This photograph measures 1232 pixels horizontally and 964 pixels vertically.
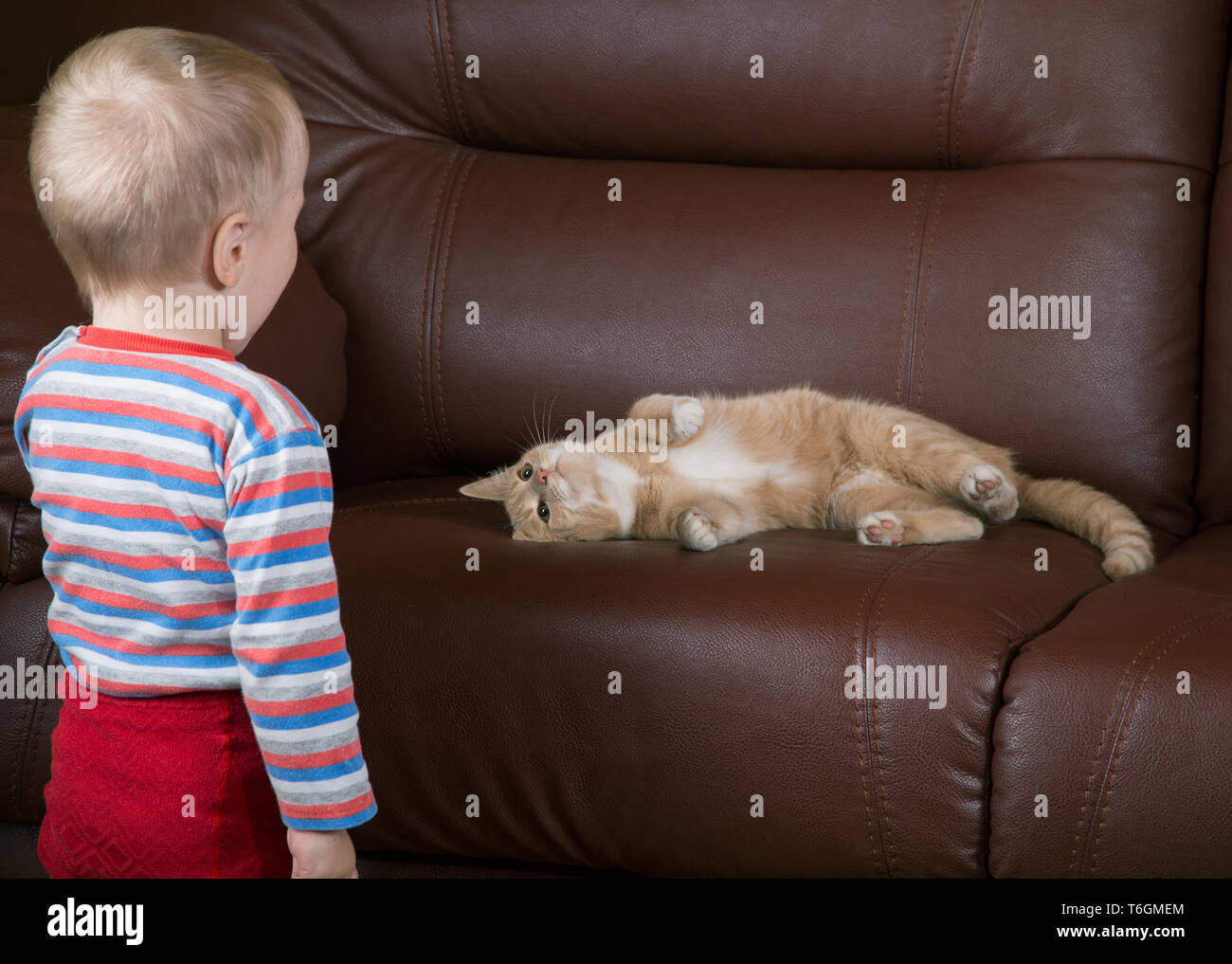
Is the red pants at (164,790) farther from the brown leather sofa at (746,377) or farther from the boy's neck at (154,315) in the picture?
the brown leather sofa at (746,377)

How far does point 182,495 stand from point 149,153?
266 mm

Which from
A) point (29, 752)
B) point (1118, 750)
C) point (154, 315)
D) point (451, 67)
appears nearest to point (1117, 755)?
point (1118, 750)

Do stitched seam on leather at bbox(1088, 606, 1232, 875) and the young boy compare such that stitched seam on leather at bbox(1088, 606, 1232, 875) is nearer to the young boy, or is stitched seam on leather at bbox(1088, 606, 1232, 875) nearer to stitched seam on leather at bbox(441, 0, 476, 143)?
the young boy

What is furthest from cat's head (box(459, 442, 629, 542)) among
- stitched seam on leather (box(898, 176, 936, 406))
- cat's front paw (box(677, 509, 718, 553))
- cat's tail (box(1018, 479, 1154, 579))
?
cat's tail (box(1018, 479, 1154, 579))

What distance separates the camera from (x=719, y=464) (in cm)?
194

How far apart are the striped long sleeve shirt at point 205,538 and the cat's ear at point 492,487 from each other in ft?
3.03

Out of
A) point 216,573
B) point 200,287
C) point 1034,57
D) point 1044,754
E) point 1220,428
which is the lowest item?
point 1044,754

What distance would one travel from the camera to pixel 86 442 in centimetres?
93

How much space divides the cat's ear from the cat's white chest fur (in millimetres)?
265

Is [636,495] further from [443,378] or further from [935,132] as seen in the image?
[935,132]

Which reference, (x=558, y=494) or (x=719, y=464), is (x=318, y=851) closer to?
(x=558, y=494)

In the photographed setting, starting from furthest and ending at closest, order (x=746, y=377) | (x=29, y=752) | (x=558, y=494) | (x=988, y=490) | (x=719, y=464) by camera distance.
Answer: (x=746, y=377) < (x=719, y=464) < (x=558, y=494) < (x=988, y=490) < (x=29, y=752)

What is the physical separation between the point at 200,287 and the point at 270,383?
113 mm

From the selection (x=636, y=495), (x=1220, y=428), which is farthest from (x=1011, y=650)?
(x=1220, y=428)
